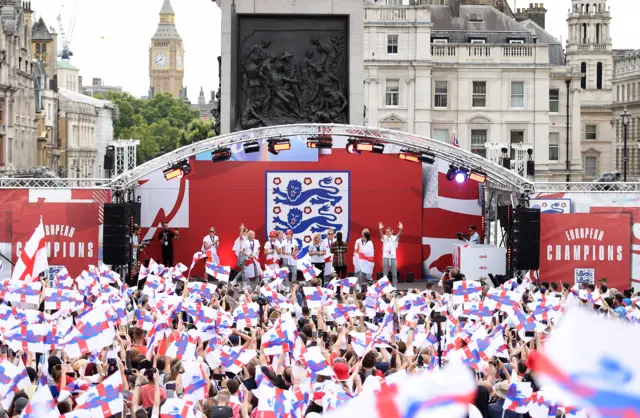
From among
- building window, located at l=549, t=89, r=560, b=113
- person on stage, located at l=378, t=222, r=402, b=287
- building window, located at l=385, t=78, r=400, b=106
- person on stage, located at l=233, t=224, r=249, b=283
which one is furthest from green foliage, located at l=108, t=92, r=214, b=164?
person on stage, located at l=378, t=222, r=402, b=287

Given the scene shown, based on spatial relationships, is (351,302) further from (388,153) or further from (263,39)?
(263,39)

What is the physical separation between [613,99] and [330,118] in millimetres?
82870

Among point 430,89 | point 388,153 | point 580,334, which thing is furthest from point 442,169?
point 430,89

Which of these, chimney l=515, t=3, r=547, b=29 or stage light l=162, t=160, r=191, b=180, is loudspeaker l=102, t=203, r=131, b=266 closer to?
stage light l=162, t=160, r=191, b=180

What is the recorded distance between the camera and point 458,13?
267ft

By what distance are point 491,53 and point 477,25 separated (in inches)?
212

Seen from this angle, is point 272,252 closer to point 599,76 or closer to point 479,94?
point 479,94

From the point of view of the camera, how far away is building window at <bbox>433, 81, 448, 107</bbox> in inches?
2965

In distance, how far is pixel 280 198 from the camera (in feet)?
107

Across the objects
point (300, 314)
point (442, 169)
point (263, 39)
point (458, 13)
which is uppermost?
point (458, 13)

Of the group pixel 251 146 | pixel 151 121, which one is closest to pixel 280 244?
pixel 251 146

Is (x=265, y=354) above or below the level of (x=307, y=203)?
below

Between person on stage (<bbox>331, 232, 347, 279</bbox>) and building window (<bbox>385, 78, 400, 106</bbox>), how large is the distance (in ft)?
142

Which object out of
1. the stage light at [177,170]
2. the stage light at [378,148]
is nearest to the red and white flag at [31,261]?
the stage light at [177,170]
